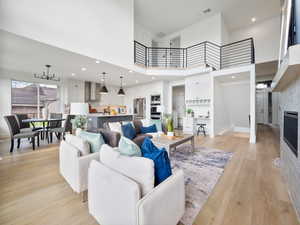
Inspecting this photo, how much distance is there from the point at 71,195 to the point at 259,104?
10.7 meters

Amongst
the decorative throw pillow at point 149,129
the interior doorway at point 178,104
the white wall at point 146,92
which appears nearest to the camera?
the decorative throw pillow at point 149,129

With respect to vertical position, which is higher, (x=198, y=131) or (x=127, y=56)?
(x=127, y=56)

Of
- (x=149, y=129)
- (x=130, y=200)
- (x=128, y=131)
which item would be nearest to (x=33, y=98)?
(x=128, y=131)

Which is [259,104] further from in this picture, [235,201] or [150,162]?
[150,162]

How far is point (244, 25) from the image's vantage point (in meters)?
6.90

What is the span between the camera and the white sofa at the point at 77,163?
172 centimetres

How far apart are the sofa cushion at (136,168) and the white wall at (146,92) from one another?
6304 millimetres

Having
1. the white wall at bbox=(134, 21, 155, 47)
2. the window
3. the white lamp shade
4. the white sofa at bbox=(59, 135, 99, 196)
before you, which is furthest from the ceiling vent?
the window

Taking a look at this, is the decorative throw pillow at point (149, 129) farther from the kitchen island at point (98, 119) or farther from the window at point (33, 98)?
the window at point (33, 98)

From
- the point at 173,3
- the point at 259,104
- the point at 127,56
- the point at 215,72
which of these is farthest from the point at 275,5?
the point at 127,56

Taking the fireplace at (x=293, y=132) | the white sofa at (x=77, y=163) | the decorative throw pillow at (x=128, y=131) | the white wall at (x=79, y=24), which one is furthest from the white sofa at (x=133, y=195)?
the white wall at (x=79, y=24)

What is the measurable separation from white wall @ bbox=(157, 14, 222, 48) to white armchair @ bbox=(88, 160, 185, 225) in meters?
7.14

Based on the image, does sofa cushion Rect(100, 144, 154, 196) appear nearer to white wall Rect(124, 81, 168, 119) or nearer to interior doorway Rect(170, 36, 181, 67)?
white wall Rect(124, 81, 168, 119)

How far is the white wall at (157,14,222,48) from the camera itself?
6180 millimetres
